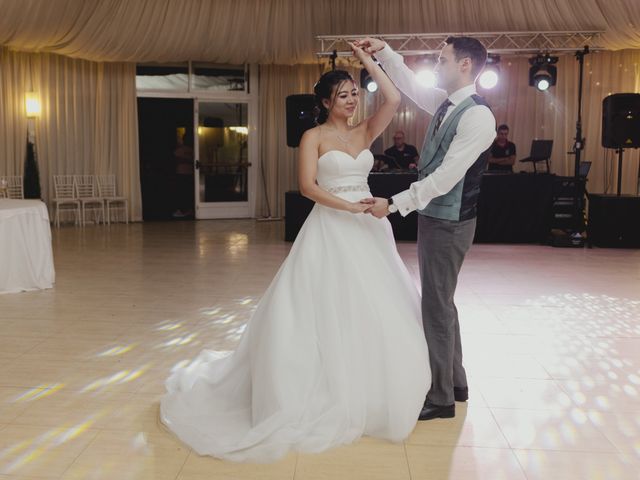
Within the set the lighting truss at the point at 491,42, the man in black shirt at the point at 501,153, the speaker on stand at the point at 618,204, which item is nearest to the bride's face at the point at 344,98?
the lighting truss at the point at 491,42

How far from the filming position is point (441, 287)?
111 inches

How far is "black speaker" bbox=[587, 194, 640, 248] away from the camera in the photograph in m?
8.50

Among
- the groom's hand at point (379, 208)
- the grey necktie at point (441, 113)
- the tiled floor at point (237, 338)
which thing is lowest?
the tiled floor at point (237, 338)

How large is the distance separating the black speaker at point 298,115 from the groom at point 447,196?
506 centimetres

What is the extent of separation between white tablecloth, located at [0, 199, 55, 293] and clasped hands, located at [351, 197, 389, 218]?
12.2 feet

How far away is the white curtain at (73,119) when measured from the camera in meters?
10.5

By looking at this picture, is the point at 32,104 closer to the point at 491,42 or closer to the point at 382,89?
the point at 491,42

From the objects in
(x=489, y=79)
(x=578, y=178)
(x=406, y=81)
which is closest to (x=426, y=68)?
(x=489, y=79)

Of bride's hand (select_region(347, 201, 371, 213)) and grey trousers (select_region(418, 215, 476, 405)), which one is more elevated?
bride's hand (select_region(347, 201, 371, 213))

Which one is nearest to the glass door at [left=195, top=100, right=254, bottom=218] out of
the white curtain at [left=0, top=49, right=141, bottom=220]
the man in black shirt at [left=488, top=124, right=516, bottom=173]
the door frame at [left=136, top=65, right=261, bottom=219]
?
the door frame at [left=136, top=65, right=261, bottom=219]

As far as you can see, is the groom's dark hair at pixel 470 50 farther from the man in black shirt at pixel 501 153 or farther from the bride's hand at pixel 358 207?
the man in black shirt at pixel 501 153

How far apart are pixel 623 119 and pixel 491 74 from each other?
1807mm

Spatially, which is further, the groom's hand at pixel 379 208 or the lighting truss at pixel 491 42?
the lighting truss at pixel 491 42

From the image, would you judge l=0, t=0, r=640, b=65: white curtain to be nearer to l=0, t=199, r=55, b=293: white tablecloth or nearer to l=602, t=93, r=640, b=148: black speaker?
l=602, t=93, r=640, b=148: black speaker
